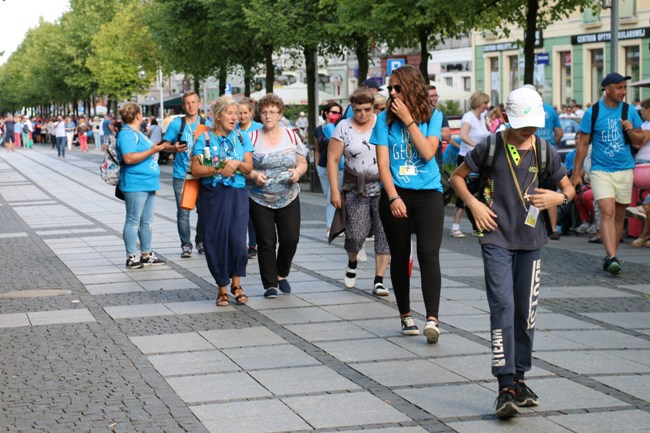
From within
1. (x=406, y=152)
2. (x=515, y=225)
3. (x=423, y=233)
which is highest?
(x=406, y=152)

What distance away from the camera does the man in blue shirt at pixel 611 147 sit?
41.7ft

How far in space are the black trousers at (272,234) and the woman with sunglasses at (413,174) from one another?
2324 millimetres

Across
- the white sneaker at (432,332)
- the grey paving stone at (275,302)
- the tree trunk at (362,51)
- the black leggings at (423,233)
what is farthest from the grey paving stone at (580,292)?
the tree trunk at (362,51)

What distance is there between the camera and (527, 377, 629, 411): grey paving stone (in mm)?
6801

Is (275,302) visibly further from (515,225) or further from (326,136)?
(515,225)

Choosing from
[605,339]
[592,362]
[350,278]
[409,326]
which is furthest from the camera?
[350,278]

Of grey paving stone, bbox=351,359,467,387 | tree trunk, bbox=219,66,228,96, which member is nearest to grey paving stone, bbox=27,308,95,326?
grey paving stone, bbox=351,359,467,387

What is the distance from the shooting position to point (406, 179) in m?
8.81

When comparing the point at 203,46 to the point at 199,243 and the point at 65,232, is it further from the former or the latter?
the point at 199,243

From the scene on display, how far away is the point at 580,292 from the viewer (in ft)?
37.5

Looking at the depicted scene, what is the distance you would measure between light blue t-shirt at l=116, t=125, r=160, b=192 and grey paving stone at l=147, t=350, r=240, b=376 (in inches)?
211

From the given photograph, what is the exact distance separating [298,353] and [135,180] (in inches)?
223

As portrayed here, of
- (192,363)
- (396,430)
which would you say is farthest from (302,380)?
(396,430)

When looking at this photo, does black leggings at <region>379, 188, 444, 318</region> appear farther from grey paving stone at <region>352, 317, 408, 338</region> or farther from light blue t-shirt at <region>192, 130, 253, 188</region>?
light blue t-shirt at <region>192, 130, 253, 188</region>
